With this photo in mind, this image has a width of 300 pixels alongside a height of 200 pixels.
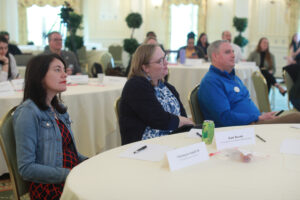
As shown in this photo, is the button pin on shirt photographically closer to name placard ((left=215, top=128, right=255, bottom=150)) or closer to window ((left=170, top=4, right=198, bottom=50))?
name placard ((left=215, top=128, right=255, bottom=150))

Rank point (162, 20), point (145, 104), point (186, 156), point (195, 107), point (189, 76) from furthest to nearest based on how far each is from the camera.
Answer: point (162, 20)
point (189, 76)
point (195, 107)
point (145, 104)
point (186, 156)

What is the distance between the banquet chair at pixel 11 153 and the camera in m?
1.70

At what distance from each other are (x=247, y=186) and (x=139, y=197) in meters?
0.40

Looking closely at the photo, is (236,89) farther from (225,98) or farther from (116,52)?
(116,52)

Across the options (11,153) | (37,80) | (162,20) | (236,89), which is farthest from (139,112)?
(162,20)

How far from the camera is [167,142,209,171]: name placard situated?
1421 mm

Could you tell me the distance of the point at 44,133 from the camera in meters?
1.80

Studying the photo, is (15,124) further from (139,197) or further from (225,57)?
(225,57)

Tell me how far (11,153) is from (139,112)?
90cm

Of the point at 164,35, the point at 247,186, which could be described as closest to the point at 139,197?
the point at 247,186

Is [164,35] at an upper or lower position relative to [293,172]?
upper

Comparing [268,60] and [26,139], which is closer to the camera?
→ [26,139]

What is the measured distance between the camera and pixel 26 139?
66.9 inches

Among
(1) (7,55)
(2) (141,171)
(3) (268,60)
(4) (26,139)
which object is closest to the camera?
(2) (141,171)
